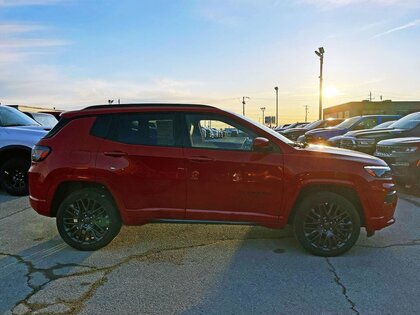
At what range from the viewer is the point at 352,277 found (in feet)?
13.4

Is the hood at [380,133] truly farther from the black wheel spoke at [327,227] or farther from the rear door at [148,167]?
the rear door at [148,167]

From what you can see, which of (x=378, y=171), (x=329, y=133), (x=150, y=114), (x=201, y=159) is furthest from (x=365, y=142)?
(x=150, y=114)

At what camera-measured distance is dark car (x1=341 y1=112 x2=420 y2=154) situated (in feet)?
33.5

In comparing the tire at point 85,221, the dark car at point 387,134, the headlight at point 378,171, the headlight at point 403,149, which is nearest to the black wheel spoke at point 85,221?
the tire at point 85,221

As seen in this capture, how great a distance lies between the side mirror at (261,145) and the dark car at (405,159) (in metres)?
4.86

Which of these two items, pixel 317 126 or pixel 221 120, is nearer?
pixel 221 120

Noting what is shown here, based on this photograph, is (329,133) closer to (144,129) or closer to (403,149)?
(403,149)

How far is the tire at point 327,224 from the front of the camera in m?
4.65

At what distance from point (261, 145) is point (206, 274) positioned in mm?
1552

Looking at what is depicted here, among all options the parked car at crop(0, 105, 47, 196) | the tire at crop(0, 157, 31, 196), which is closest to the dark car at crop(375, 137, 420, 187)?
the parked car at crop(0, 105, 47, 196)

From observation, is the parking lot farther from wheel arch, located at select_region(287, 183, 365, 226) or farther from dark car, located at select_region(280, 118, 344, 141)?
dark car, located at select_region(280, 118, 344, 141)

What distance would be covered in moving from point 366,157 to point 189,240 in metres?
2.48

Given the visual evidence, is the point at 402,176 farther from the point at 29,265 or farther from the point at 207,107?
the point at 29,265

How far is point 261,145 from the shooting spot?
4.56 meters
